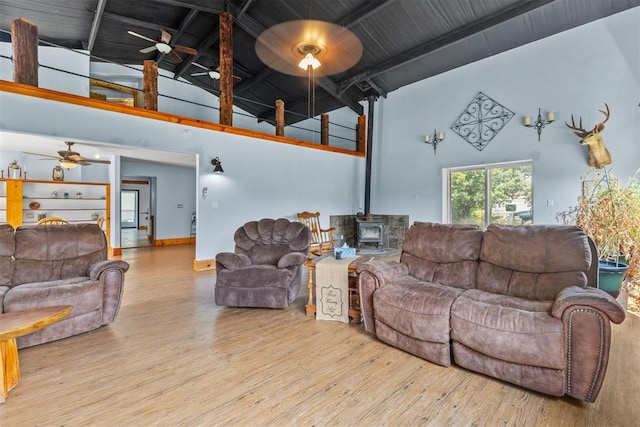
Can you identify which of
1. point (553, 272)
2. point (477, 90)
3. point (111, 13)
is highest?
point (111, 13)

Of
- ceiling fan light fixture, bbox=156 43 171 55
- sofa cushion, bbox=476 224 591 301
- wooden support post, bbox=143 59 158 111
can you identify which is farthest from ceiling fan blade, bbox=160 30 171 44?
sofa cushion, bbox=476 224 591 301

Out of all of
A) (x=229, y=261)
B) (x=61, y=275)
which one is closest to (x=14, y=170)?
(x=61, y=275)

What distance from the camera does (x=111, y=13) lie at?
217 inches

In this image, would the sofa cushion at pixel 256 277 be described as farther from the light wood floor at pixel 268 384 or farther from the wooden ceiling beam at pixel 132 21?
the wooden ceiling beam at pixel 132 21

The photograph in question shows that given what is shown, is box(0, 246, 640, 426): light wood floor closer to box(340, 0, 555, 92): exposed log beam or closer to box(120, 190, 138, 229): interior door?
box(340, 0, 555, 92): exposed log beam

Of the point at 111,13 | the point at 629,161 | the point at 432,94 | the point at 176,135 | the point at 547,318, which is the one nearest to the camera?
the point at 547,318

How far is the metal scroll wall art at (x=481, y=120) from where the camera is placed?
5512mm

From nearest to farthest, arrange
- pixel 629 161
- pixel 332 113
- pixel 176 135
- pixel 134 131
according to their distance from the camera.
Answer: pixel 629 161 < pixel 134 131 < pixel 176 135 < pixel 332 113

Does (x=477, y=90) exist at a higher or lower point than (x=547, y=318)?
higher

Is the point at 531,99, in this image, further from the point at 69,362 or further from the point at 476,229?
the point at 69,362

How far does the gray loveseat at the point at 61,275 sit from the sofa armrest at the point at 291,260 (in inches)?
61.6

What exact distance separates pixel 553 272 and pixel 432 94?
5.33m

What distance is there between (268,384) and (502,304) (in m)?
1.68

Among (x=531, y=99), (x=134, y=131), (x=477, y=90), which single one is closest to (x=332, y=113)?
(x=477, y=90)
